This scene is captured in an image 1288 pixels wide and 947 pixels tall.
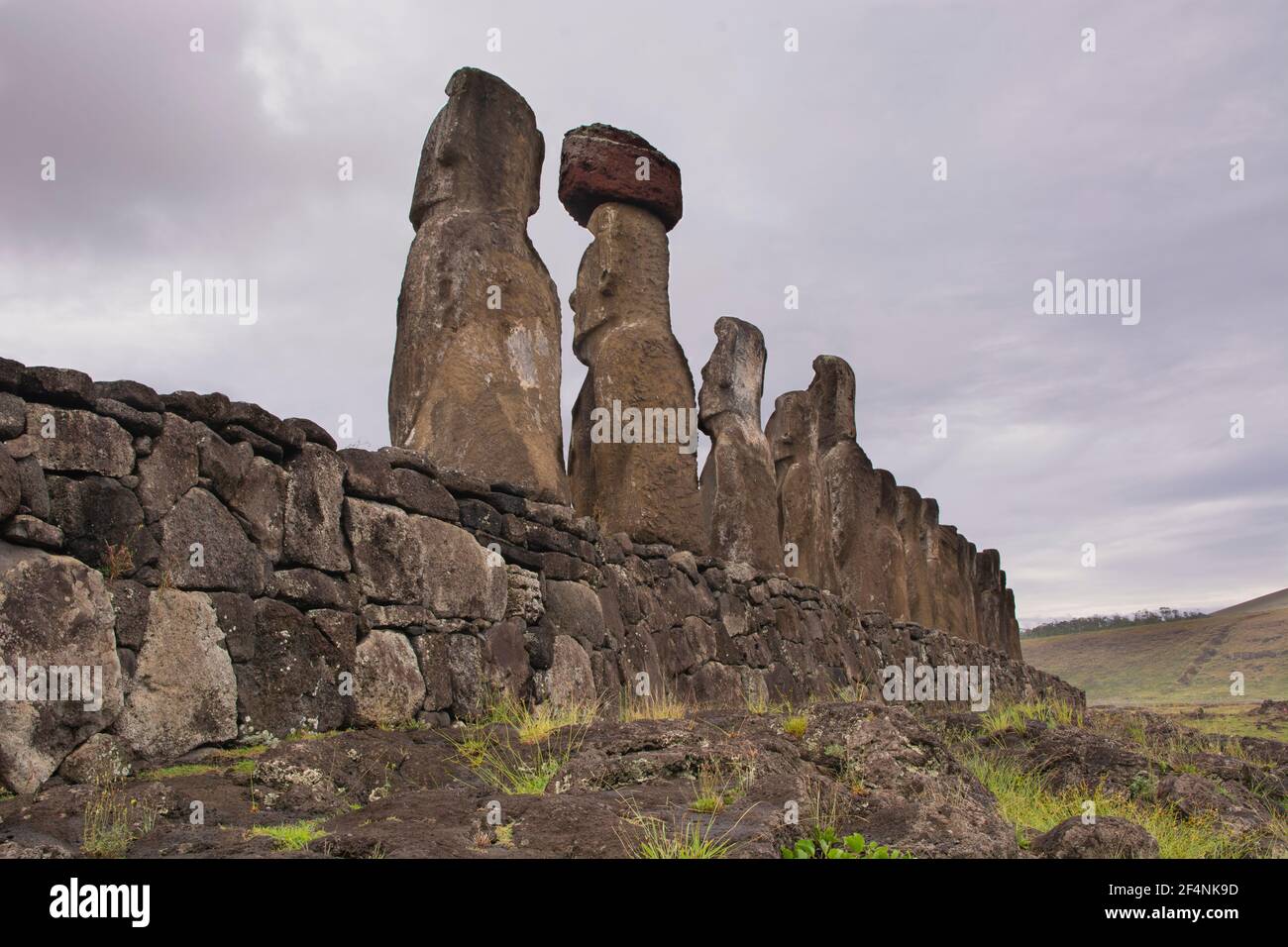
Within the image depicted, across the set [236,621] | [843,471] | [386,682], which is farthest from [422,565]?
[843,471]

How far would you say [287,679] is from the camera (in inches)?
208

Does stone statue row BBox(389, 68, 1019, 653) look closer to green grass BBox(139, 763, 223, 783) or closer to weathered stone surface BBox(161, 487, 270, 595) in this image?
weathered stone surface BBox(161, 487, 270, 595)

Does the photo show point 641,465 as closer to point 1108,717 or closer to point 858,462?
point 1108,717

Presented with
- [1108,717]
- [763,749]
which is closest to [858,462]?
[1108,717]

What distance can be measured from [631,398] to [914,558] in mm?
11070

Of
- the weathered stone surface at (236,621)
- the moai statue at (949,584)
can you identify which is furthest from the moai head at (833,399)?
the weathered stone surface at (236,621)

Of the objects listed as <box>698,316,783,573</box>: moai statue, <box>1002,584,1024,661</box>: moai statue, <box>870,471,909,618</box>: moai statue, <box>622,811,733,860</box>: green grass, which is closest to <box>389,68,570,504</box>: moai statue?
<box>698,316,783,573</box>: moai statue

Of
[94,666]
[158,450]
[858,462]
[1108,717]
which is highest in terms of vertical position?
[858,462]

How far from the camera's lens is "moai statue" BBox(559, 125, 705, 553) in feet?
31.8

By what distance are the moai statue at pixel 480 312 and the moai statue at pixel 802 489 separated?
18.4 feet

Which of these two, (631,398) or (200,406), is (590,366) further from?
(200,406)

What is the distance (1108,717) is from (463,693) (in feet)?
25.4

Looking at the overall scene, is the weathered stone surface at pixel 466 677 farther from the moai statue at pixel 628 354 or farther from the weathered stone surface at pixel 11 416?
the moai statue at pixel 628 354

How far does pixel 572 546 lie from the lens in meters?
7.91
